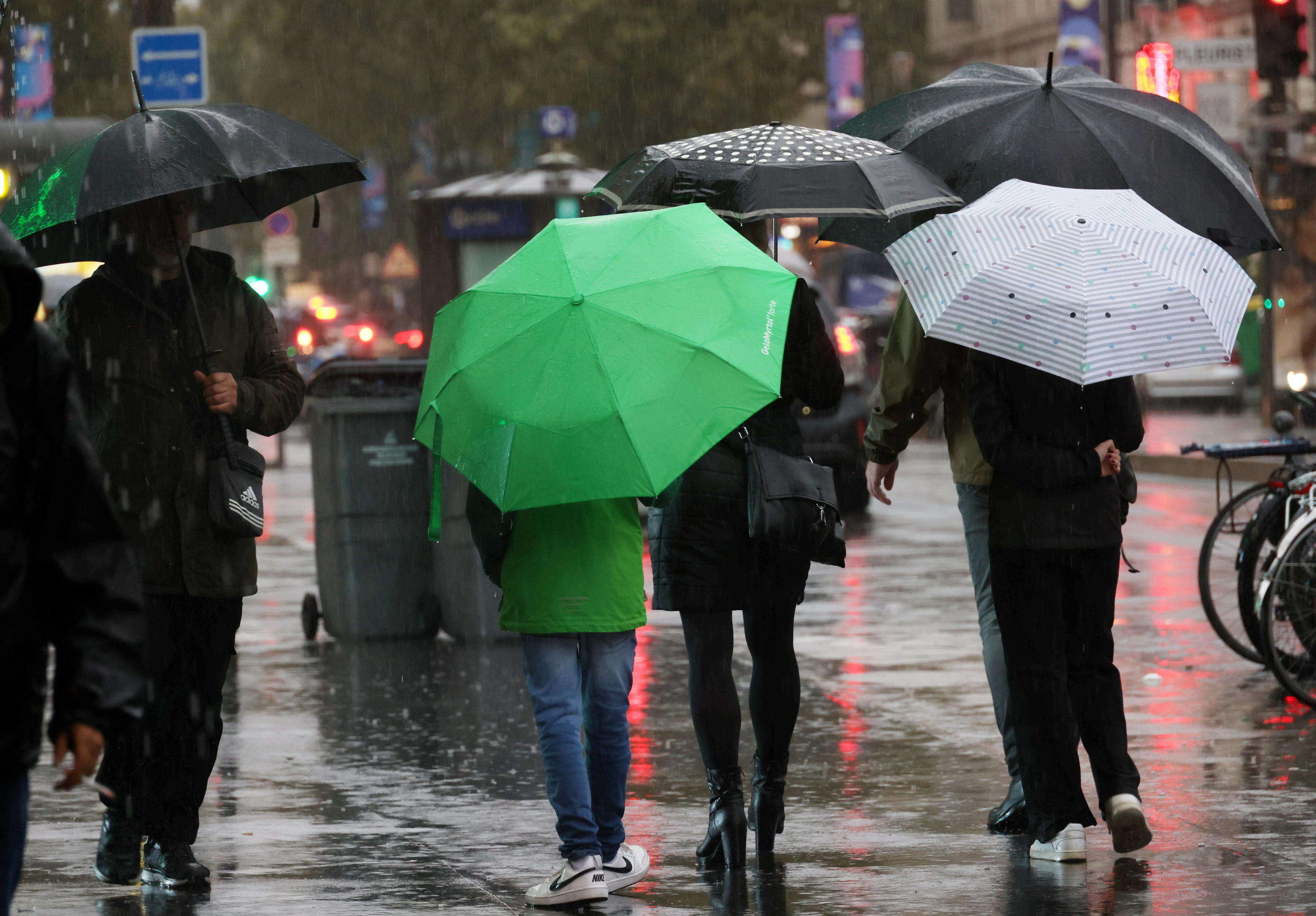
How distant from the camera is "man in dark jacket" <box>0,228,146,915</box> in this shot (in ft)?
11.3

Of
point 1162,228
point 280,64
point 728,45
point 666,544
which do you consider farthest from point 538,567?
point 280,64

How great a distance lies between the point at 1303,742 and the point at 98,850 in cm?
431

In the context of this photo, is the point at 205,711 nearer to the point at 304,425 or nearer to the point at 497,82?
the point at 304,425

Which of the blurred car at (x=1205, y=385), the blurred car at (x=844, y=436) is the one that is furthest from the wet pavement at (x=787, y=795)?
the blurred car at (x=1205, y=385)

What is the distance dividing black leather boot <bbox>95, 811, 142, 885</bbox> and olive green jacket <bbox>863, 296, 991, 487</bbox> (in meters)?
2.27

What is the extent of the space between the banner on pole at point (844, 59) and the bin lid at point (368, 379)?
3439cm

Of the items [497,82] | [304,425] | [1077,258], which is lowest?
[304,425]

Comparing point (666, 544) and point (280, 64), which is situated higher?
point (280, 64)

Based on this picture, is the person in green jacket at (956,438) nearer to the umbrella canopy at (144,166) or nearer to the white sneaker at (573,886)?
the white sneaker at (573,886)

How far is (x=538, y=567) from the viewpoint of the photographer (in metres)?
5.68

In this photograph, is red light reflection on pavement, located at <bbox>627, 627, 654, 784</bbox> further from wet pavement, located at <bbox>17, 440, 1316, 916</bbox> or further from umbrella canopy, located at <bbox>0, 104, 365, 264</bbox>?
umbrella canopy, located at <bbox>0, 104, 365, 264</bbox>

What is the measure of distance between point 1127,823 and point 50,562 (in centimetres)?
334

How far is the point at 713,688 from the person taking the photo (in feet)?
19.9

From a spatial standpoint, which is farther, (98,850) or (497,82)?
(497,82)
